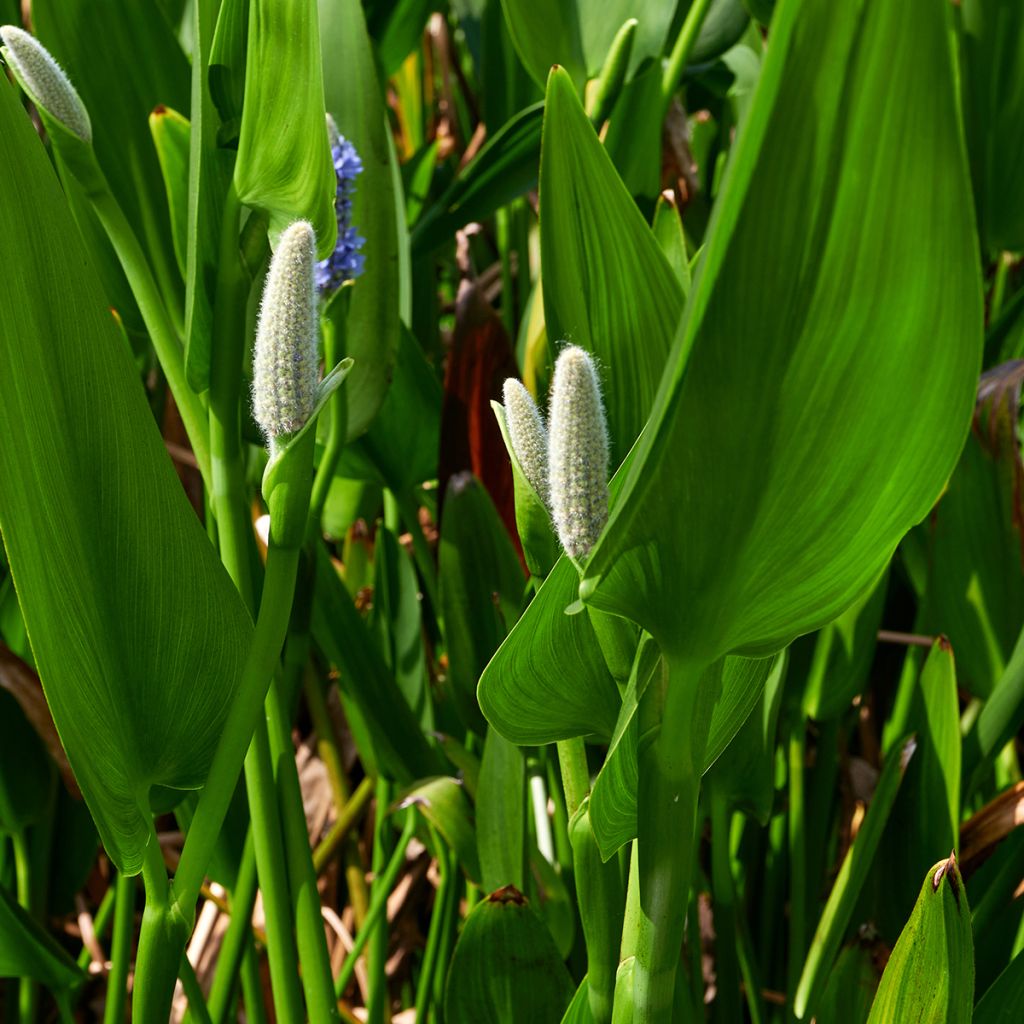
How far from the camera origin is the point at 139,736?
1.09 ft

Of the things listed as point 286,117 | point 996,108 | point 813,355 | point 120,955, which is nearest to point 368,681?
point 120,955

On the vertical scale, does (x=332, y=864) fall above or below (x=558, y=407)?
below

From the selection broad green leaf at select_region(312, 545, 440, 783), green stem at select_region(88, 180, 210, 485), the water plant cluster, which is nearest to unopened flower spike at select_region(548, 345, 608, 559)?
the water plant cluster

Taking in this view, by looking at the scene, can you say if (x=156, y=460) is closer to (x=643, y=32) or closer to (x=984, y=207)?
(x=643, y=32)

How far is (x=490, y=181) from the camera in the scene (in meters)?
0.75

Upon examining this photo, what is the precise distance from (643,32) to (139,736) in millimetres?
593

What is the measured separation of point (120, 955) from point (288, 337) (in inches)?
16.4

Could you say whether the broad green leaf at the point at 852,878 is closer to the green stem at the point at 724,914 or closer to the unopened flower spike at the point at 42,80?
the green stem at the point at 724,914

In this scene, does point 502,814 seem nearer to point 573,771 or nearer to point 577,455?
point 573,771

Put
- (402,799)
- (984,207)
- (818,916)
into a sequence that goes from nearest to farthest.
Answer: (402,799) < (818,916) < (984,207)

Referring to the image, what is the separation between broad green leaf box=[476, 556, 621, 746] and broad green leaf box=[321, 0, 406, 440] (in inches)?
10.6

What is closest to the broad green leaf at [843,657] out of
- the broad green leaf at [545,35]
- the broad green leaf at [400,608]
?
the broad green leaf at [400,608]

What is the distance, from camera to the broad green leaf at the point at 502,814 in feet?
1.64

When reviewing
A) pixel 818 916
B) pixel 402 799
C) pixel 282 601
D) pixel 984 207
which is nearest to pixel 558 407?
pixel 282 601
